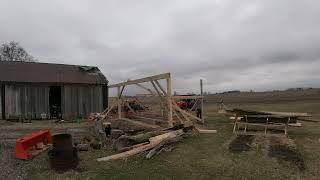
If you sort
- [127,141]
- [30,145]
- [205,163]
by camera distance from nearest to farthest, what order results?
A: [205,163]
[30,145]
[127,141]

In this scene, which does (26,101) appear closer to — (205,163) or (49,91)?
(49,91)

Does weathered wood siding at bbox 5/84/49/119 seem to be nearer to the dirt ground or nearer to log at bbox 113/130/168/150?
the dirt ground

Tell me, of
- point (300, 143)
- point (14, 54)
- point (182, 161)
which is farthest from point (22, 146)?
point (14, 54)

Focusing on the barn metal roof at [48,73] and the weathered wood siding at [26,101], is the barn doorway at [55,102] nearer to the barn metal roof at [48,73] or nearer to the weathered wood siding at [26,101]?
the weathered wood siding at [26,101]

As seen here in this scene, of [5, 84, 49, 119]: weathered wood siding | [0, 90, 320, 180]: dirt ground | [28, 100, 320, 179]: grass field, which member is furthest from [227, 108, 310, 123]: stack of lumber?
[5, 84, 49, 119]: weathered wood siding

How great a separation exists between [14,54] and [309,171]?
177 feet

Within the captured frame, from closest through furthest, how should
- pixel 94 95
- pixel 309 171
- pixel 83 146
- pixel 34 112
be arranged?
1. pixel 309 171
2. pixel 83 146
3. pixel 34 112
4. pixel 94 95

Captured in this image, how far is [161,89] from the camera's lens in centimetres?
1797

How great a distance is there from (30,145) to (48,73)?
1799 centimetres

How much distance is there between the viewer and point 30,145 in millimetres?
13195

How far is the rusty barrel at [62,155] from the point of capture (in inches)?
429

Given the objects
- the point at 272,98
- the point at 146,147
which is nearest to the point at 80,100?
the point at 146,147

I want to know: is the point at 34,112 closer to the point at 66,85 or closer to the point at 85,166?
the point at 66,85

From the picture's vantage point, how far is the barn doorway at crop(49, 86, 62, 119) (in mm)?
29031
